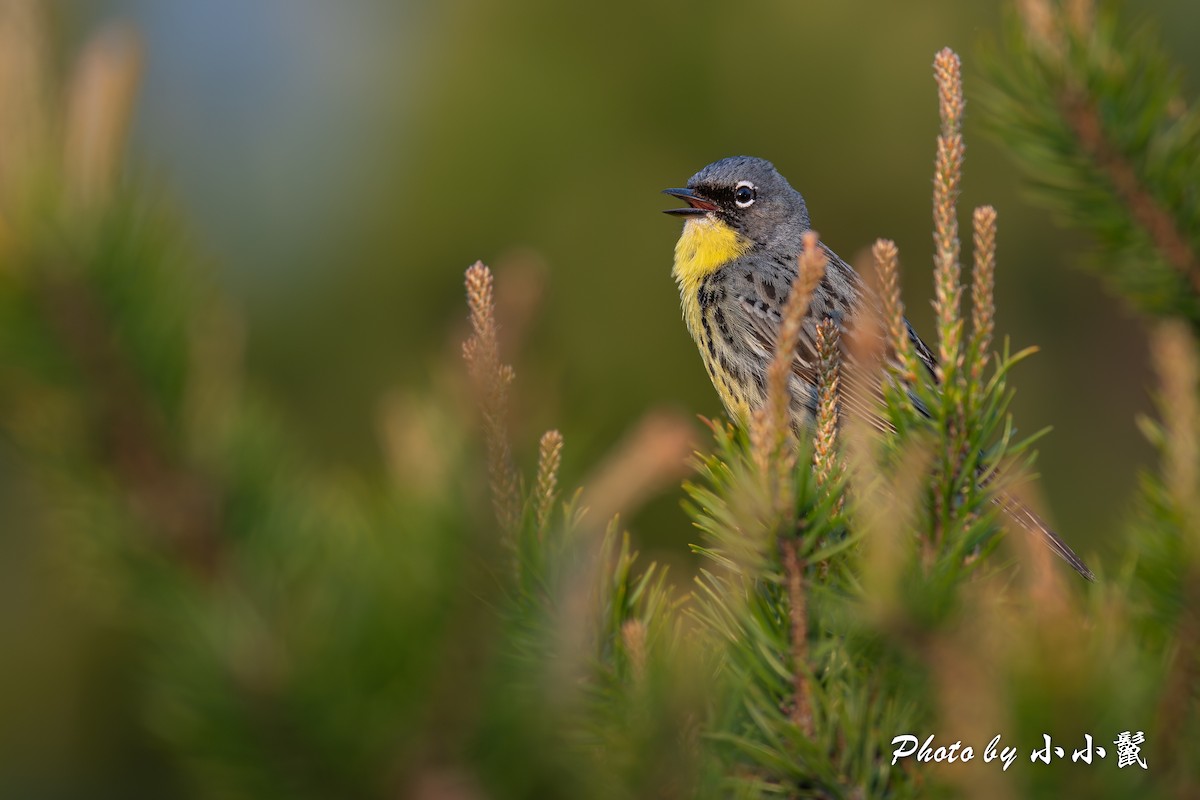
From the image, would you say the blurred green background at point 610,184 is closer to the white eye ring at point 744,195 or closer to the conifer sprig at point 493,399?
the white eye ring at point 744,195

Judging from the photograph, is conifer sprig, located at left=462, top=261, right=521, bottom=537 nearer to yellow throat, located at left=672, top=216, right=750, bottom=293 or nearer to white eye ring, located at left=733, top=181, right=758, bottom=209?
yellow throat, located at left=672, top=216, right=750, bottom=293

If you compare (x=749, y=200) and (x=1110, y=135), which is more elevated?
(x=749, y=200)

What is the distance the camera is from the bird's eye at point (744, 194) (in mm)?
5809

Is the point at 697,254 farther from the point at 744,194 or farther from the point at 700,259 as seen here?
the point at 744,194

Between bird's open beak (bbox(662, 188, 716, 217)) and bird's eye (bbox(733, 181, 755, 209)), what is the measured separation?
0.67 feet

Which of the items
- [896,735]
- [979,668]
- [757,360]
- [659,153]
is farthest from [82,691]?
[979,668]

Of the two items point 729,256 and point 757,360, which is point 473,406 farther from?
point 729,256

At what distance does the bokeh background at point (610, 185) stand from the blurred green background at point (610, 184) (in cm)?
1

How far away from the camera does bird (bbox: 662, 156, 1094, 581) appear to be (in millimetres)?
5074

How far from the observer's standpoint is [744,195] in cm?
587

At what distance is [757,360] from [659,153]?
142 centimetres

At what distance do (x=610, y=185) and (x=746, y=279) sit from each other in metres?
0.84

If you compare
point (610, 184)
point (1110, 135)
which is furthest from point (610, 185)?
point (1110, 135)

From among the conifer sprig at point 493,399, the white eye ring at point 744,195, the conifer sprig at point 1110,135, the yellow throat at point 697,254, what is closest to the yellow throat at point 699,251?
the yellow throat at point 697,254
